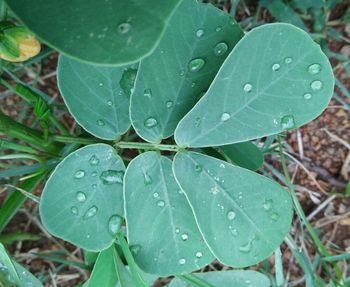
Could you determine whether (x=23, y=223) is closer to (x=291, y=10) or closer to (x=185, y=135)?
(x=185, y=135)

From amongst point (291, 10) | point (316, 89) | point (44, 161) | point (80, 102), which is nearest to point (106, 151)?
point (80, 102)

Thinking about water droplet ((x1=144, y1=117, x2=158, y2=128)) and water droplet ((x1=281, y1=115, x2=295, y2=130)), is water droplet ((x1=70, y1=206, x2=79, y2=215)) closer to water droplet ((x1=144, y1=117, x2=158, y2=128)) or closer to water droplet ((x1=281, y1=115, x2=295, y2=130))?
water droplet ((x1=144, y1=117, x2=158, y2=128))

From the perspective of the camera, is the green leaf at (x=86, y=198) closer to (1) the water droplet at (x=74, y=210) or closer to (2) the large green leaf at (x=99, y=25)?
(1) the water droplet at (x=74, y=210)

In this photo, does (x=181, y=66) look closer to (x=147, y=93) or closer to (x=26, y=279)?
(x=147, y=93)

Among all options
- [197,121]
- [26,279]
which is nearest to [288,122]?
[197,121]

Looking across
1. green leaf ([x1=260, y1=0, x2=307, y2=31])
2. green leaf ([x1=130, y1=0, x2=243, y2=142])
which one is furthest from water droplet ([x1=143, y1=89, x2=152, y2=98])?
green leaf ([x1=260, y1=0, x2=307, y2=31])
